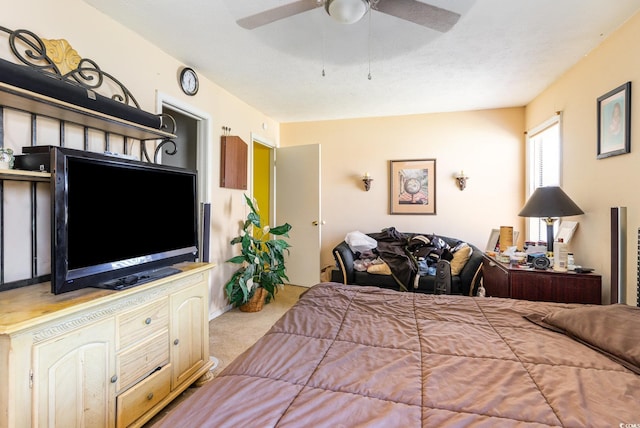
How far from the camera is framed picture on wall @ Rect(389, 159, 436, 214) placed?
4.19 metres

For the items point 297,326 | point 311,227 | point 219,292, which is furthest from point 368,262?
point 297,326

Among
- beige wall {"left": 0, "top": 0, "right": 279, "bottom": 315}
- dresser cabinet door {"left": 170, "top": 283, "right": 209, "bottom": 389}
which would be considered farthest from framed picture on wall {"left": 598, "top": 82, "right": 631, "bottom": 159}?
beige wall {"left": 0, "top": 0, "right": 279, "bottom": 315}

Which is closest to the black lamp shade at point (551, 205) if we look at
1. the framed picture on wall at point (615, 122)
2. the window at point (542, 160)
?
the framed picture on wall at point (615, 122)

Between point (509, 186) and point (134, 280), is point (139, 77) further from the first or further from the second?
point (509, 186)

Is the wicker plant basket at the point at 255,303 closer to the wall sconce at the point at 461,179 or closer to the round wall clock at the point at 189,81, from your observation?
the round wall clock at the point at 189,81

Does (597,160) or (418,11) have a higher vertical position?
(418,11)

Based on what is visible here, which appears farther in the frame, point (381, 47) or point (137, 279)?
point (381, 47)

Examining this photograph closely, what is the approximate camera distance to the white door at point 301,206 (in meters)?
4.29

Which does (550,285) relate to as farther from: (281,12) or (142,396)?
(142,396)

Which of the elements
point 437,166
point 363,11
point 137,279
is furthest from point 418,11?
point 437,166

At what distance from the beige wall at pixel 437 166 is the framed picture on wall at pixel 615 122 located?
A: 66.8 inches

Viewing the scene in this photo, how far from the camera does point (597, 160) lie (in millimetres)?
2348

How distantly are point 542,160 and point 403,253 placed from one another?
201cm

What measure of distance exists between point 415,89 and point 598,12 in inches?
61.2
